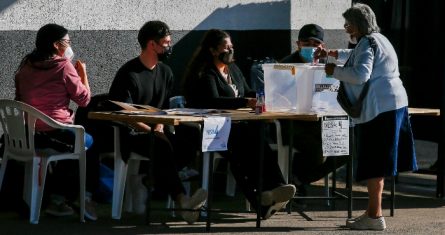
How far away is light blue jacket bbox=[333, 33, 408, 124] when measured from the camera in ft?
29.1

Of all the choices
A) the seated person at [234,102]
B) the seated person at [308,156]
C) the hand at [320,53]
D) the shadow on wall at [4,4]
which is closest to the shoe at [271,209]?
the seated person at [234,102]

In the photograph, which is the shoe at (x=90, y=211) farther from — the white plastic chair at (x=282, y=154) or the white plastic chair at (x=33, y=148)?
the white plastic chair at (x=282, y=154)

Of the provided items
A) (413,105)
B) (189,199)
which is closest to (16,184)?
(189,199)

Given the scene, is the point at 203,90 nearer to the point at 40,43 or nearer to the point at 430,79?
the point at 40,43

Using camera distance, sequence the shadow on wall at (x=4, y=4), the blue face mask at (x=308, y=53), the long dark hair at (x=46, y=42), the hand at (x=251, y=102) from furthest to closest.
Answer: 1. the shadow on wall at (x=4, y=4)
2. the blue face mask at (x=308, y=53)
3. the hand at (x=251, y=102)
4. the long dark hair at (x=46, y=42)

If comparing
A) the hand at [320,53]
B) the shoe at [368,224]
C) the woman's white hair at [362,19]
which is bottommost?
the shoe at [368,224]

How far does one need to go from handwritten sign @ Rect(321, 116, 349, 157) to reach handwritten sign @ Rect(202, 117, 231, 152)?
0.90m

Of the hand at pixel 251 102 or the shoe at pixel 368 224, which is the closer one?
the shoe at pixel 368 224

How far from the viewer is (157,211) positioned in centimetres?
975

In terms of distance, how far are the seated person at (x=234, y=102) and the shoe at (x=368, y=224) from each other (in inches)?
20.8

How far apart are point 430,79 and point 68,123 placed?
177 inches

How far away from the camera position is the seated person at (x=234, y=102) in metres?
9.35

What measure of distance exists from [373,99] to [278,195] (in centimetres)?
103

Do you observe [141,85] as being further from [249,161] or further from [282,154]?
[282,154]
